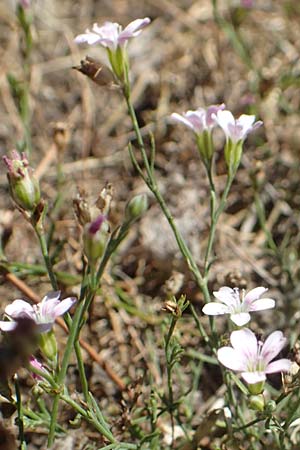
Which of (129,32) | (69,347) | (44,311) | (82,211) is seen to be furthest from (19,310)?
(129,32)

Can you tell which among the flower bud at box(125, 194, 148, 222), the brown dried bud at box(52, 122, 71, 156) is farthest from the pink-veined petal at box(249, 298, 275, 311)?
the brown dried bud at box(52, 122, 71, 156)

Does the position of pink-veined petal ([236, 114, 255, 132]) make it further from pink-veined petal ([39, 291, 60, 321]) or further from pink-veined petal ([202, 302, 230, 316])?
pink-veined petal ([39, 291, 60, 321])

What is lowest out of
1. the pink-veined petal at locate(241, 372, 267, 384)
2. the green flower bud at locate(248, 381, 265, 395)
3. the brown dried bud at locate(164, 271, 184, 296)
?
the brown dried bud at locate(164, 271, 184, 296)

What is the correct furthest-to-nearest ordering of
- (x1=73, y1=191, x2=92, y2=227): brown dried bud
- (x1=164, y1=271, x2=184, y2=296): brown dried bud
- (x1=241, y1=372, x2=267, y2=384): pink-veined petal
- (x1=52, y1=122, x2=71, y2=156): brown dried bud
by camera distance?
(x1=52, y1=122, x2=71, y2=156): brown dried bud < (x1=164, y1=271, x2=184, y2=296): brown dried bud < (x1=73, y1=191, x2=92, y2=227): brown dried bud < (x1=241, y1=372, x2=267, y2=384): pink-veined petal

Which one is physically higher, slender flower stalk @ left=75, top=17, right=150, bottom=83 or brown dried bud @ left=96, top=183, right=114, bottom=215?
slender flower stalk @ left=75, top=17, right=150, bottom=83

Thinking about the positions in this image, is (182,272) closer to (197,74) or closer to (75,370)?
(75,370)

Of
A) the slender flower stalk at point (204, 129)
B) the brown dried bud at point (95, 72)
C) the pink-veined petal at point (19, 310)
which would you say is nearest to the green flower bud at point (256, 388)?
the pink-veined petal at point (19, 310)

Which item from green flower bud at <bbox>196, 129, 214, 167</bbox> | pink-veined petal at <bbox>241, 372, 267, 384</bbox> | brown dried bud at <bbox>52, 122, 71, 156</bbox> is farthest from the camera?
brown dried bud at <bbox>52, 122, 71, 156</bbox>

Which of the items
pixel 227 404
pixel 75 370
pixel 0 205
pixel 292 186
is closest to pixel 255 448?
pixel 227 404

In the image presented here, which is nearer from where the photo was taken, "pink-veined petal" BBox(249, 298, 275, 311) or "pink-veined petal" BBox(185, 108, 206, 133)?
"pink-veined petal" BBox(249, 298, 275, 311)
